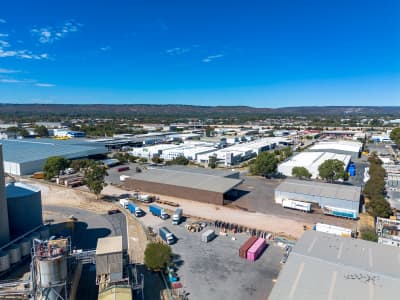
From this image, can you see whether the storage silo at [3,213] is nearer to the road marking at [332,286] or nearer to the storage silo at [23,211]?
the storage silo at [23,211]

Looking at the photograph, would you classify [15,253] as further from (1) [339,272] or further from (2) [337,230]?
(2) [337,230]

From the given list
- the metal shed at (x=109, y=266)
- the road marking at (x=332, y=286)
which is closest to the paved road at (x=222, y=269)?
the road marking at (x=332, y=286)

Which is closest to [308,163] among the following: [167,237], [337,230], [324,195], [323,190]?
[323,190]

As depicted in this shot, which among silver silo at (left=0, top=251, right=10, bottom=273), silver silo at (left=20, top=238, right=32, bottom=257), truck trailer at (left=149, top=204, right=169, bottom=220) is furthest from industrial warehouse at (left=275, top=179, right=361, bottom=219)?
silver silo at (left=0, top=251, right=10, bottom=273)

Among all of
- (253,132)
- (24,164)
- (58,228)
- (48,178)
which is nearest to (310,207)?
(58,228)

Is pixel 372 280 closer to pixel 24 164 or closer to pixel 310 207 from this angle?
pixel 310 207

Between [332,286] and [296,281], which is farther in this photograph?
[296,281]

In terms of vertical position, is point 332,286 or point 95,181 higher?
point 95,181
